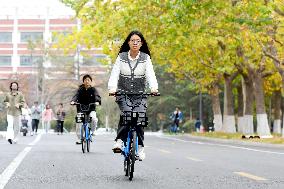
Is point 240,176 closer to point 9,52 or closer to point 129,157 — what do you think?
point 129,157

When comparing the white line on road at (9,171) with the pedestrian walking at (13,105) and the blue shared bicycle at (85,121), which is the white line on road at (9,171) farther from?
the pedestrian walking at (13,105)

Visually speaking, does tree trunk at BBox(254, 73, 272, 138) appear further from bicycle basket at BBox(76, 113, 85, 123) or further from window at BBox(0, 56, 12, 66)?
window at BBox(0, 56, 12, 66)

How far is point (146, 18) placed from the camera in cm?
3216

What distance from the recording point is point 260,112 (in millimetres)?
38312

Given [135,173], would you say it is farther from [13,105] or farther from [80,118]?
[13,105]

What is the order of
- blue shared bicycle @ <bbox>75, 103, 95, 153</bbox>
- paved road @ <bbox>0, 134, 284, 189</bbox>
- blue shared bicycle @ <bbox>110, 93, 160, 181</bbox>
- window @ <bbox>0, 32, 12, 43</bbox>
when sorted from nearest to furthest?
paved road @ <bbox>0, 134, 284, 189</bbox>
blue shared bicycle @ <bbox>110, 93, 160, 181</bbox>
blue shared bicycle @ <bbox>75, 103, 95, 153</bbox>
window @ <bbox>0, 32, 12, 43</bbox>

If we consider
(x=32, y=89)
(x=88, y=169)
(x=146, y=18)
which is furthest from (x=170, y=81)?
(x=88, y=169)

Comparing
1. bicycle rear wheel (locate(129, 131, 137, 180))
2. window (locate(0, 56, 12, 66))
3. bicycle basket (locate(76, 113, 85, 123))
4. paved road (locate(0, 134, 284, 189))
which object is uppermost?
window (locate(0, 56, 12, 66))

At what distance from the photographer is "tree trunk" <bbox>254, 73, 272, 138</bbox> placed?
124 ft

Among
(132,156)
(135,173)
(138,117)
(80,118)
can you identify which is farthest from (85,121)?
(132,156)

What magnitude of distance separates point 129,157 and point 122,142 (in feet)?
1.92

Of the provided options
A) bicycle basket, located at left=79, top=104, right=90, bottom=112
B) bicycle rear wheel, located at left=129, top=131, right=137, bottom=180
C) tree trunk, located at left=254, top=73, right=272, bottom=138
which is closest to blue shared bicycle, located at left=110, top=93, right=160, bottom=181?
bicycle rear wheel, located at left=129, top=131, right=137, bottom=180

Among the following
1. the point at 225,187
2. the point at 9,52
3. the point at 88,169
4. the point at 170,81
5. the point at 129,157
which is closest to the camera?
the point at 225,187

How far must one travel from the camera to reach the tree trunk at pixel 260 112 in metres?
37.8
